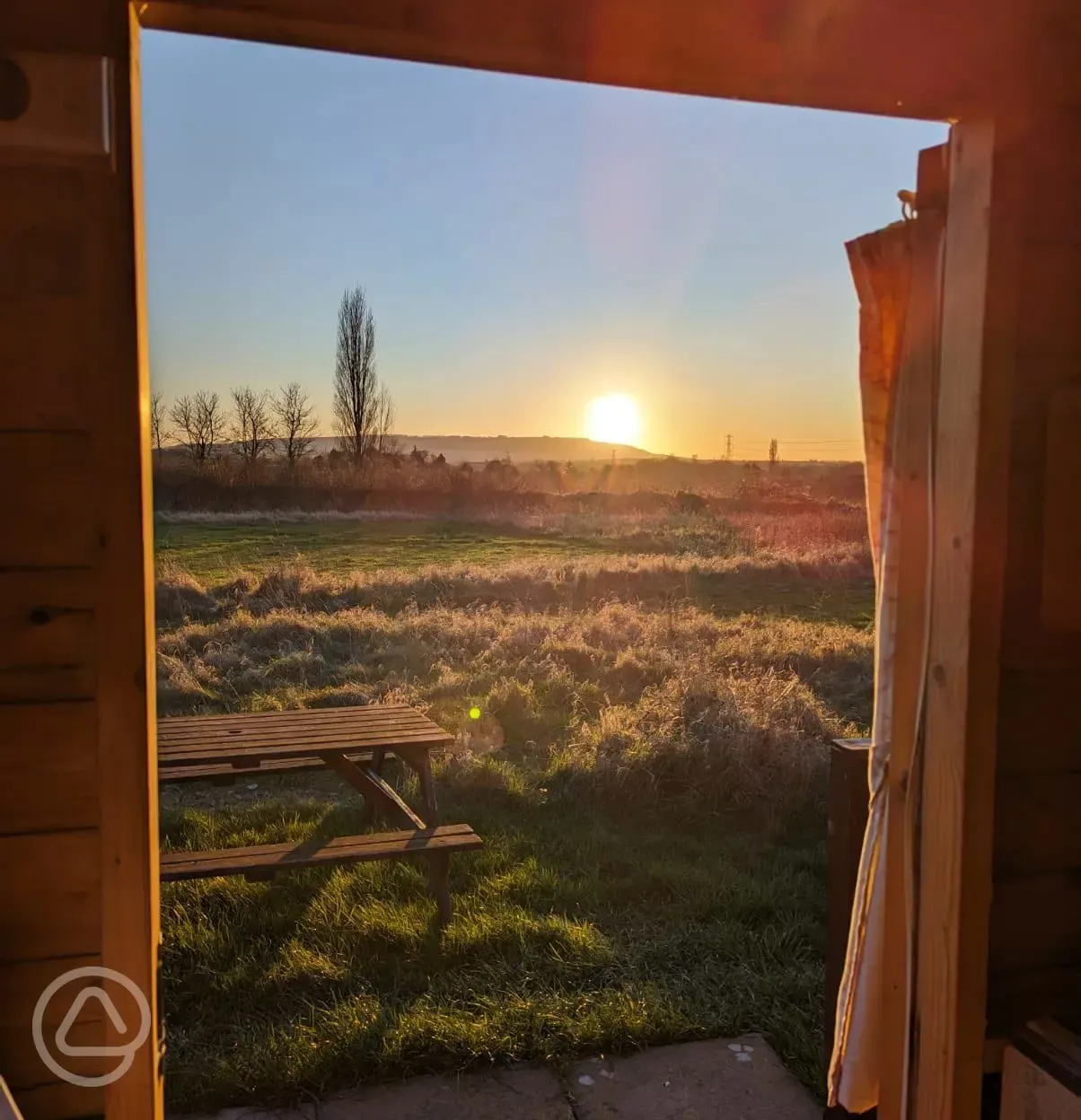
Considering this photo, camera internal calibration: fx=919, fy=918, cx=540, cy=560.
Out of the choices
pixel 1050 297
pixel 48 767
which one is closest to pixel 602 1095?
pixel 48 767

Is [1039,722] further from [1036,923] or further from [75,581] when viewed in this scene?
[75,581]

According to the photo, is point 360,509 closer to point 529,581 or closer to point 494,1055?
point 529,581

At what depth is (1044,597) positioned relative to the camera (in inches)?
65.4

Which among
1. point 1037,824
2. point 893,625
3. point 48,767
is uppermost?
point 893,625

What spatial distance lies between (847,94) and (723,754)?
128 inches

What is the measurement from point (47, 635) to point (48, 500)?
0.20 metres

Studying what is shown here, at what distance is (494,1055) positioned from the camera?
245 cm

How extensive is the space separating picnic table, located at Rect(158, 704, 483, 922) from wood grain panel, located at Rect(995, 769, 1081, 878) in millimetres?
1743

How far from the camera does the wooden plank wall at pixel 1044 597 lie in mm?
1633

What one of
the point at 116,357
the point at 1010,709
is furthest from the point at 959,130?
the point at 116,357

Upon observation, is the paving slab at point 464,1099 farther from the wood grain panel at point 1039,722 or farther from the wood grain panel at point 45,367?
the wood grain panel at point 45,367

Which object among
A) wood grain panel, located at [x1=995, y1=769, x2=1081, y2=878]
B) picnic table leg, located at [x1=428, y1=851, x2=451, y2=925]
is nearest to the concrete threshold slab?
picnic table leg, located at [x1=428, y1=851, x2=451, y2=925]

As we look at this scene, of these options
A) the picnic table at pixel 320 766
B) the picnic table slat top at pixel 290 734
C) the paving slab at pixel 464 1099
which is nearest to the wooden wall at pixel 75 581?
the paving slab at pixel 464 1099

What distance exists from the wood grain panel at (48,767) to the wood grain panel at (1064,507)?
1.62 metres
